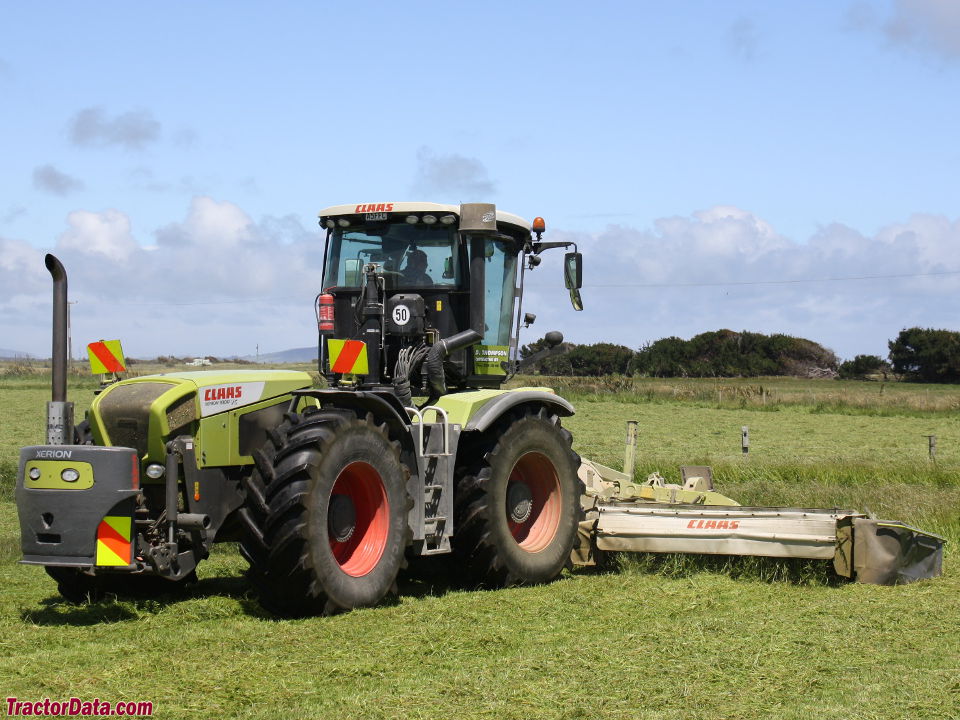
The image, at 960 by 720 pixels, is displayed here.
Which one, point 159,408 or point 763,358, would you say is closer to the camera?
point 159,408

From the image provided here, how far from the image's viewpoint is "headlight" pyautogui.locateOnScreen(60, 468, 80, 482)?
21.0ft

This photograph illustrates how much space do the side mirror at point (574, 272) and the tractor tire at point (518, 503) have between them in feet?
3.73

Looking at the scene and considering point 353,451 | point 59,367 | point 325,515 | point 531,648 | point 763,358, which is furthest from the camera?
point 763,358

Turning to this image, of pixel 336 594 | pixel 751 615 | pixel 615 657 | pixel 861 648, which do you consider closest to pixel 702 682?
pixel 615 657

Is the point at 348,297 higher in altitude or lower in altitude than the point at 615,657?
higher

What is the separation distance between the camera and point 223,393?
7.36 meters

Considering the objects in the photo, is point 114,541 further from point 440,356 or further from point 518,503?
point 518,503

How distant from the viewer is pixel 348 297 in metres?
8.97

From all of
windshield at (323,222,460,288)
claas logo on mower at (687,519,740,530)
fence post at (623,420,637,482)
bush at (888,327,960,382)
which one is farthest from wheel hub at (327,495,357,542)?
bush at (888,327,960,382)

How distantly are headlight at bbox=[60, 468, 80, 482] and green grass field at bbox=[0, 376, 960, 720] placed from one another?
891 millimetres

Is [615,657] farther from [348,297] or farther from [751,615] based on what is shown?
[348,297]

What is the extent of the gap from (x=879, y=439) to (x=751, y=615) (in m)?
21.2

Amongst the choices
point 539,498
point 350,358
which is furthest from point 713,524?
point 350,358

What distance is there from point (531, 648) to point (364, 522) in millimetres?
1651
